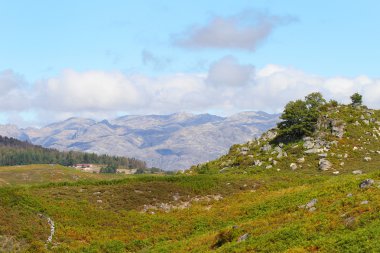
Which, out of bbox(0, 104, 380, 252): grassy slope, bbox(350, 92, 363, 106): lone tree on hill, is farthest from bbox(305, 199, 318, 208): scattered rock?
bbox(350, 92, 363, 106): lone tree on hill

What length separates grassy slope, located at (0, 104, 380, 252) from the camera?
26.3 metres

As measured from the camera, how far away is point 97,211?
4581 cm

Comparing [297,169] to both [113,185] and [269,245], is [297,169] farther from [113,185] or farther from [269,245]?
[269,245]

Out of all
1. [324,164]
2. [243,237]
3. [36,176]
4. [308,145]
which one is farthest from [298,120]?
[36,176]

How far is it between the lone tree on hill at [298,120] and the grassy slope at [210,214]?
27.3ft

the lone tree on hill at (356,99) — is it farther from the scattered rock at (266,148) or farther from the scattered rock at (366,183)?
the scattered rock at (366,183)

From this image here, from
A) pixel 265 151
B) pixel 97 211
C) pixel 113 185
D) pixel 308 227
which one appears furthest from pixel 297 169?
pixel 308 227

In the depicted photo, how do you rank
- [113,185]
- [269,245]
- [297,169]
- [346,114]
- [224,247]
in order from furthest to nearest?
[346,114] < [297,169] < [113,185] < [224,247] < [269,245]

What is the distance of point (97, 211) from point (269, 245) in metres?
25.5

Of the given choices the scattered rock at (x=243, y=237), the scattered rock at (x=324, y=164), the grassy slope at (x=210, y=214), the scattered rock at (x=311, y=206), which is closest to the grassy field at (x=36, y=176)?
the grassy slope at (x=210, y=214)

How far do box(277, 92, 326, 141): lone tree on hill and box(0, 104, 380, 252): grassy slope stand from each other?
8316 mm

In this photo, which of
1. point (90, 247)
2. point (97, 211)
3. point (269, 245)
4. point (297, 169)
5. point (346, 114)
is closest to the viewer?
point (269, 245)

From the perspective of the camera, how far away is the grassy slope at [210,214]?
26.3 meters

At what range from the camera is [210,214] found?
45.3m
